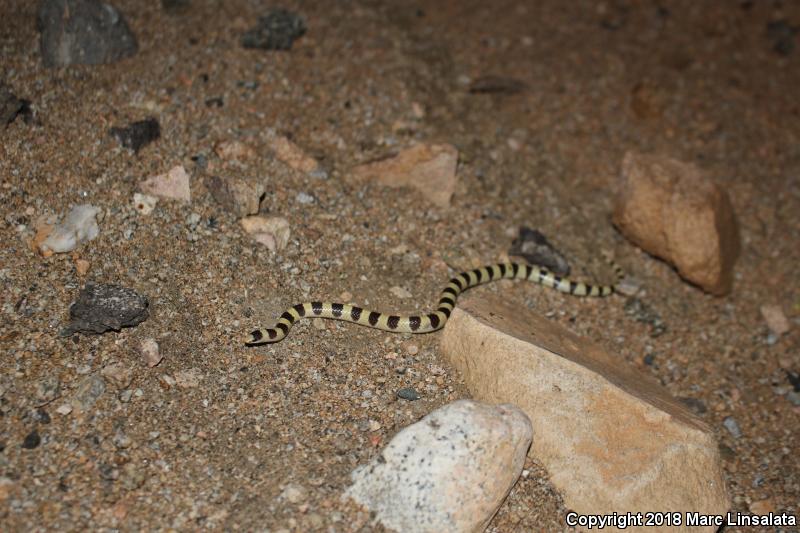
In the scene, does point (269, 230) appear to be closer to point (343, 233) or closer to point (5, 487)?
point (343, 233)

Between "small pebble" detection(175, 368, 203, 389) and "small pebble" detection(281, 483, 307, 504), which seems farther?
"small pebble" detection(175, 368, 203, 389)

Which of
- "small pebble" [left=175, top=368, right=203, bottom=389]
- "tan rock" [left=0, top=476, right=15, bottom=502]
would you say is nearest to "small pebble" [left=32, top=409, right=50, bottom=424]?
"tan rock" [left=0, top=476, right=15, bottom=502]

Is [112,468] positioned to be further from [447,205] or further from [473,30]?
[473,30]

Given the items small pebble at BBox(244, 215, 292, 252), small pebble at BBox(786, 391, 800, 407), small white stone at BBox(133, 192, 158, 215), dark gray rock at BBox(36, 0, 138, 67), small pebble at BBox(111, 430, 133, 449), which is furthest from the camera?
dark gray rock at BBox(36, 0, 138, 67)

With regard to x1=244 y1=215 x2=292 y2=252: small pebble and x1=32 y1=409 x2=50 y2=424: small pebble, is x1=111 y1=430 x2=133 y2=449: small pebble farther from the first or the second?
x1=244 y1=215 x2=292 y2=252: small pebble

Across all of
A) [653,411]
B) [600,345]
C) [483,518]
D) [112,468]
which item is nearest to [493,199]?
[600,345]

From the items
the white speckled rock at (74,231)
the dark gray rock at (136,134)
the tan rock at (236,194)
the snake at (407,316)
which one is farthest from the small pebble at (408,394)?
the dark gray rock at (136,134)
